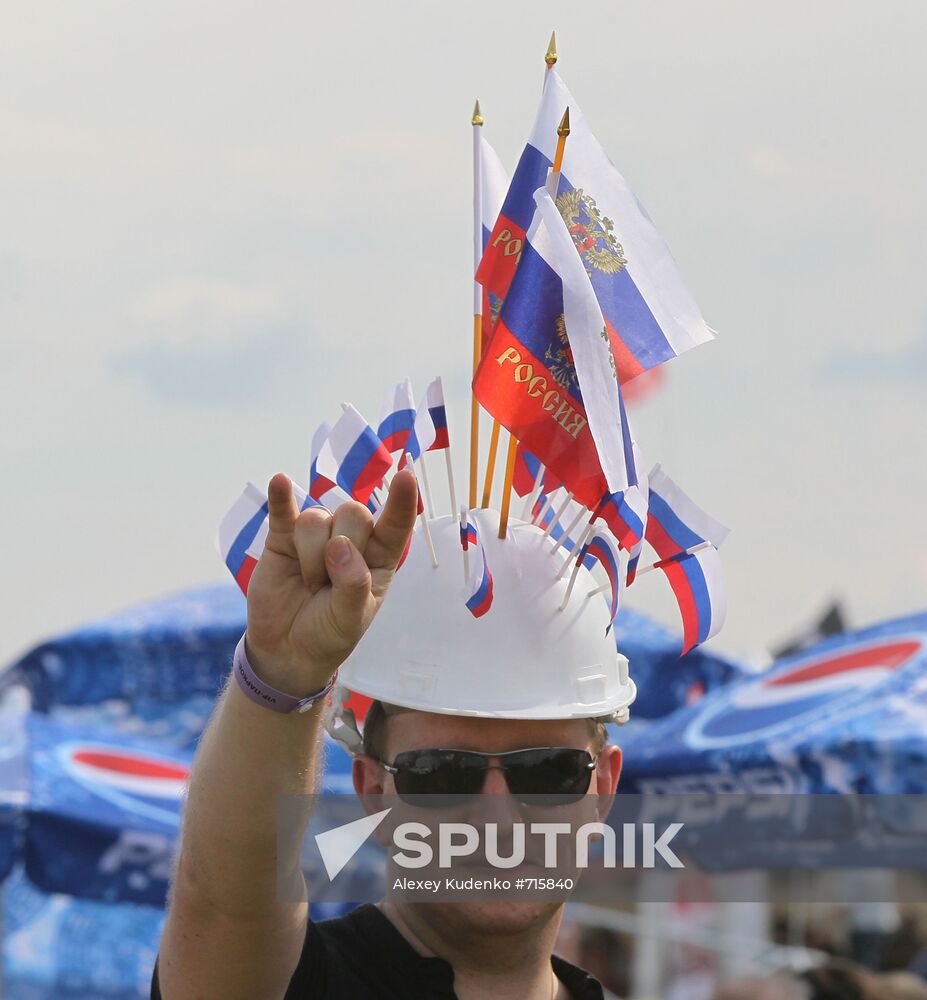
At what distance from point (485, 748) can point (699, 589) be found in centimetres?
55

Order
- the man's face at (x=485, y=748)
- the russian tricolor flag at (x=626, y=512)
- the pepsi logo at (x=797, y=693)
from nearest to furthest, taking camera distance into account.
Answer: the man's face at (x=485, y=748)
the russian tricolor flag at (x=626, y=512)
the pepsi logo at (x=797, y=693)

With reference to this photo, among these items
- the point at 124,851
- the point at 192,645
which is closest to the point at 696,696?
the point at 192,645

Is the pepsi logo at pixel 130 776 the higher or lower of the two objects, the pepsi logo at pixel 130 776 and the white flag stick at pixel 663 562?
the lower

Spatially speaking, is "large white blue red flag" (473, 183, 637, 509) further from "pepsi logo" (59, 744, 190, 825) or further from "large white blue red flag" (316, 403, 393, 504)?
"pepsi logo" (59, 744, 190, 825)

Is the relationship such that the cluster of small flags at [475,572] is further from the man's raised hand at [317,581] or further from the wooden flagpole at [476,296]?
the man's raised hand at [317,581]

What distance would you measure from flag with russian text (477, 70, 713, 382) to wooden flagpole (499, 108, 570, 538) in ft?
0.19

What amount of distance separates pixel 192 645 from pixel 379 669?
4.81m

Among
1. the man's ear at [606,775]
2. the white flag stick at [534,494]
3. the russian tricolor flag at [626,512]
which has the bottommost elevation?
the man's ear at [606,775]

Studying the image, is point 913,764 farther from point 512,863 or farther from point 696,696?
point 512,863

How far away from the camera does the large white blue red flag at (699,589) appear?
2.99 m

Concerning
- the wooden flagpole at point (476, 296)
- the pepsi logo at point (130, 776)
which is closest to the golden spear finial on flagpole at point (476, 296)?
the wooden flagpole at point (476, 296)

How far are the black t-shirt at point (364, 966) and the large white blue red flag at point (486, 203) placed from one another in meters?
1.03

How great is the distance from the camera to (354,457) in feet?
9.11

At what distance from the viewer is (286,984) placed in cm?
232
